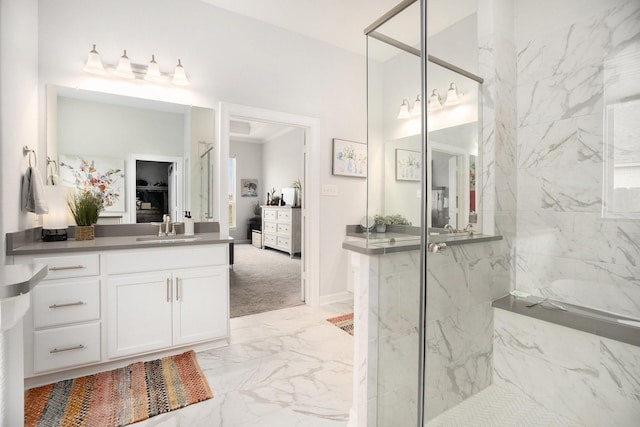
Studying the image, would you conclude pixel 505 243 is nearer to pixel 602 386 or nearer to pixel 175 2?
pixel 602 386

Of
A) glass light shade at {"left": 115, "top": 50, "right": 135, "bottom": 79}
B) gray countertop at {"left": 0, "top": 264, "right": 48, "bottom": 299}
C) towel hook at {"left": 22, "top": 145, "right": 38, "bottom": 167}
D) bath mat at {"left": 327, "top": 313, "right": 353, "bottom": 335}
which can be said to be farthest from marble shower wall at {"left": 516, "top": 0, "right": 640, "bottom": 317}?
towel hook at {"left": 22, "top": 145, "right": 38, "bottom": 167}

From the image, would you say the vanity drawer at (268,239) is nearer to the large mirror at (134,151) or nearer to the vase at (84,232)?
the large mirror at (134,151)

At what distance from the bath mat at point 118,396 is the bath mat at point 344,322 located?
1267 millimetres

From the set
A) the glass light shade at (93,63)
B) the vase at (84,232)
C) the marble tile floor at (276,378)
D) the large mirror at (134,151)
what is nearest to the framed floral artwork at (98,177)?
the large mirror at (134,151)

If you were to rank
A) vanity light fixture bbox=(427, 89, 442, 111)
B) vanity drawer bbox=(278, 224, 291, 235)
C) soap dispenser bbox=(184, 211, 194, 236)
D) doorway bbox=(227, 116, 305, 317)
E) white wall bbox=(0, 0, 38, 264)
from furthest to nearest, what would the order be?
vanity drawer bbox=(278, 224, 291, 235) < doorway bbox=(227, 116, 305, 317) < soap dispenser bbox=(184, 211, 194, 236) < white wall bbox=(0, 0, 38, 264) < vanity light fixture bbox=(427, 89, 442, 111)

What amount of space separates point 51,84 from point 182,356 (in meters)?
2.23

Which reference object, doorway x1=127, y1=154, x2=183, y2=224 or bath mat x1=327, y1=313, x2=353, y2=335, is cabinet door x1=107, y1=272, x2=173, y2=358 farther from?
bath mat x1=327, y1=313, x2=353, y2=335

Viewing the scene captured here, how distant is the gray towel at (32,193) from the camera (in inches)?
75.9

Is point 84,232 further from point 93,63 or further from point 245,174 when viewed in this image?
point 245,174

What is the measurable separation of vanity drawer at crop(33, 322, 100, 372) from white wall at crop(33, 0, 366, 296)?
1479mm

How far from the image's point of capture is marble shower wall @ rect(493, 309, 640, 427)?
1101mm

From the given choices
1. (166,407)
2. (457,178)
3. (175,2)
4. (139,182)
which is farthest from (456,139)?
(175,2)

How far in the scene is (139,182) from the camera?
8.59 ft

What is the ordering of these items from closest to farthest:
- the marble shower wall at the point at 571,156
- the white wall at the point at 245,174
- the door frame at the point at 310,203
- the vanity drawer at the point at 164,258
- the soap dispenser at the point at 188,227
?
the marble shower wall at the point at 571,156 → the vanity drawer at the point at 164,258 → the soap dispenser at the point at 188,227 → the door frame at the point at 310,203 → the white wall at the point at 245,174
